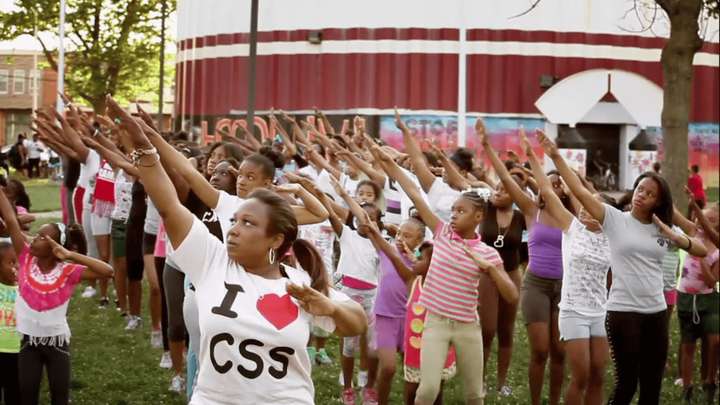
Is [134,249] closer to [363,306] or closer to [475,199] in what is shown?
[363,306]

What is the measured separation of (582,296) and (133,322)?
5.86m

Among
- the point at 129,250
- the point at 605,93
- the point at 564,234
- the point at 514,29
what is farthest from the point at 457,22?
the point at 564,234

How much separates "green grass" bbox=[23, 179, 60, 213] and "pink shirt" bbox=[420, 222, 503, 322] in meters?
19.7

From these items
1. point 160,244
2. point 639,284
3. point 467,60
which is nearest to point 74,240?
point 160,244

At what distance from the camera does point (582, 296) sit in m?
8.31

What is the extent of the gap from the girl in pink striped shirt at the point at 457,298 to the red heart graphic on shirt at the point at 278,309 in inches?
127

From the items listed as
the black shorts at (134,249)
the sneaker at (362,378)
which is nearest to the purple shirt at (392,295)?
the sneaker at (362,378)

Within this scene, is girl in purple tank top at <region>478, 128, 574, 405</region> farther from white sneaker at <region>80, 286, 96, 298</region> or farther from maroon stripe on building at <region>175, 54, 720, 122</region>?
maroon stripe on building at <region>175, 54, 720, 122</region>

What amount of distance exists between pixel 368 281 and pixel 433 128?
77.6 ft

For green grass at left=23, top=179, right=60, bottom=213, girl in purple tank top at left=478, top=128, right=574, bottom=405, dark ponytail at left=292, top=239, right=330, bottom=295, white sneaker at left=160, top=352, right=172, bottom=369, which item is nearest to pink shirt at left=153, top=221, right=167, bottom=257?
white sneaker at left=160, top=352, right=172, bottom=369

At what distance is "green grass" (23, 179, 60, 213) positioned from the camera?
28.0m

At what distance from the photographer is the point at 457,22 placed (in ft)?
108

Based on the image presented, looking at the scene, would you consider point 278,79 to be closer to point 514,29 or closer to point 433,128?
point 433,128

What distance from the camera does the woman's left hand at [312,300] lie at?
4.29m
